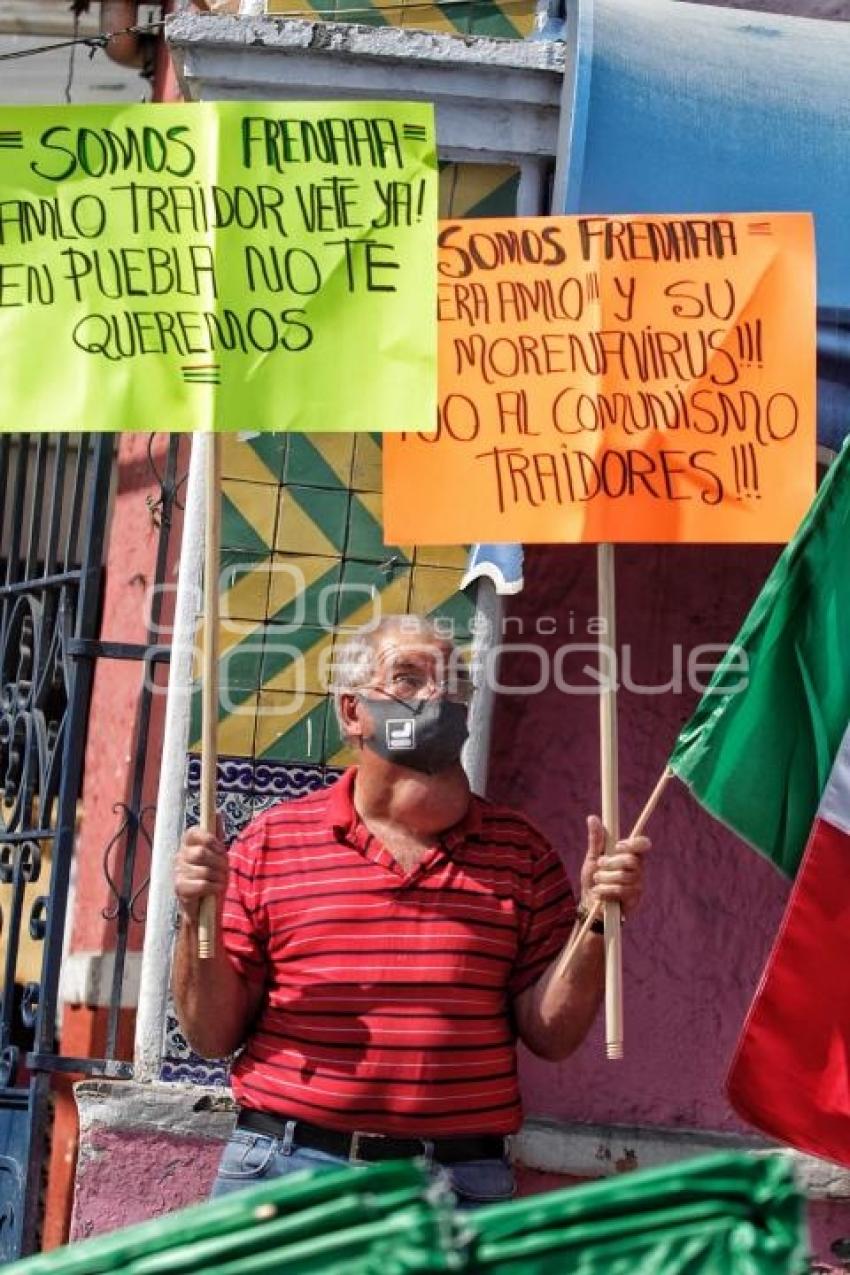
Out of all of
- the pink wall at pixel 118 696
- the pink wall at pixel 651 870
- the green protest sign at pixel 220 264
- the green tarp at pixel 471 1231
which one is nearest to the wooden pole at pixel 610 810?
the green protest sign at pixel 220 264

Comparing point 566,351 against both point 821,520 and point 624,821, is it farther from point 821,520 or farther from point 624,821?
point 624,821

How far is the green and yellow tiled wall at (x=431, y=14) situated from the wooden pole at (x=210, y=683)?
1694 millimetres

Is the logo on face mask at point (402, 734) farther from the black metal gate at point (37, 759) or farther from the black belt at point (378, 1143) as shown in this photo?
the black metal gate at point (37, 759)

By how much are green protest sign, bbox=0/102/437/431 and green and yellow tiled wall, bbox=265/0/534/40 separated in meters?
1.26

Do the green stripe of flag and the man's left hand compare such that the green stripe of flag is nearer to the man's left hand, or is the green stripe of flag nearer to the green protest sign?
the man's left hand

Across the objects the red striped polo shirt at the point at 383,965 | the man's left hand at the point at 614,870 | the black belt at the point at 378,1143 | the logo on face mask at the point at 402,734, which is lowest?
the black belt at the point at 378,1143

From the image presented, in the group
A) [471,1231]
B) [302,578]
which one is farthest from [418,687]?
[471,1231]

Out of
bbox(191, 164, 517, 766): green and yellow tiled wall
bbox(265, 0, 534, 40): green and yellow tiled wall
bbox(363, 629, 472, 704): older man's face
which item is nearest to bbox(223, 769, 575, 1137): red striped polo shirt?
bbox(363, 629, 472, 704): older man's face

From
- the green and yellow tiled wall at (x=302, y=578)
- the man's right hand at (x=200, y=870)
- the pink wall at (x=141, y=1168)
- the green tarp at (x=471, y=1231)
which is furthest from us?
the green and yellow tiled wall at (x=302, y=578)

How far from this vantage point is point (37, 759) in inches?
235

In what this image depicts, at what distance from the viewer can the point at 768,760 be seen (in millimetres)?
4395

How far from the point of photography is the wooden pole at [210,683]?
3939 mm

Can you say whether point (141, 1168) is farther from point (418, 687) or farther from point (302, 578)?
point (418, 687)

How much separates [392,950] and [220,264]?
1.38 m
